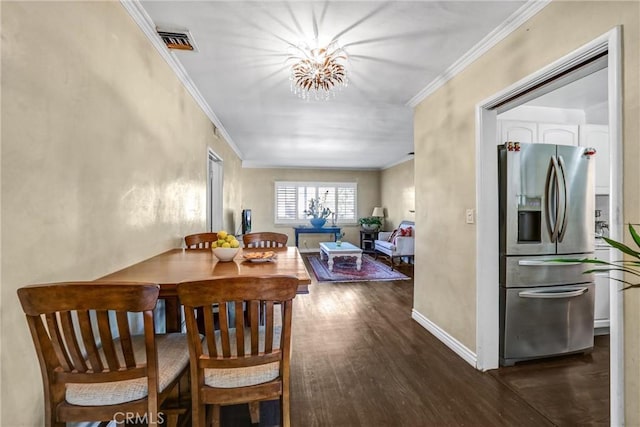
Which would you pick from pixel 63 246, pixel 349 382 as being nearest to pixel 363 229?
pixel 349 382


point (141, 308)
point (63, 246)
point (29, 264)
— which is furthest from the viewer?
point (63, 246)

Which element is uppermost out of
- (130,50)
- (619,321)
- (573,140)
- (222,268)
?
(130,50)

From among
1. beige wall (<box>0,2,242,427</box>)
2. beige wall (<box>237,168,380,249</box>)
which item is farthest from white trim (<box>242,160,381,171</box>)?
beige wall (<box>0,2,242,427</box>)

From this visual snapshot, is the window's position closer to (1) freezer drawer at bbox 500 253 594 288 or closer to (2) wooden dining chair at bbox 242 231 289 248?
(2) wooden dining chair at bbox 242 231 289 248

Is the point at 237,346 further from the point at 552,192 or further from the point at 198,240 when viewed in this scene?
the point at 552,192

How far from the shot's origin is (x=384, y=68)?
8.30ft

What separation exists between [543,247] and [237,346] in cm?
253

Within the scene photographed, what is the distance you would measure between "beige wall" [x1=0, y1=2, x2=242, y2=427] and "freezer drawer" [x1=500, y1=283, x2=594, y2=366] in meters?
2.88

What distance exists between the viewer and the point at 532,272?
232cm

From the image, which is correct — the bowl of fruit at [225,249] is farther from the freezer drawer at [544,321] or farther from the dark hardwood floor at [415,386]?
the freezer drawer at [544,321]

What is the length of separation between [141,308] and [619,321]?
2072 millimetres

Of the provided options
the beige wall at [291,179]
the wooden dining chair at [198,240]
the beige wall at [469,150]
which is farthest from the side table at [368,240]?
the wooden dining chair at [198,240]

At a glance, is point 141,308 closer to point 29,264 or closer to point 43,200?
point 29,264

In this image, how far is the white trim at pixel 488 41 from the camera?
1751mm
